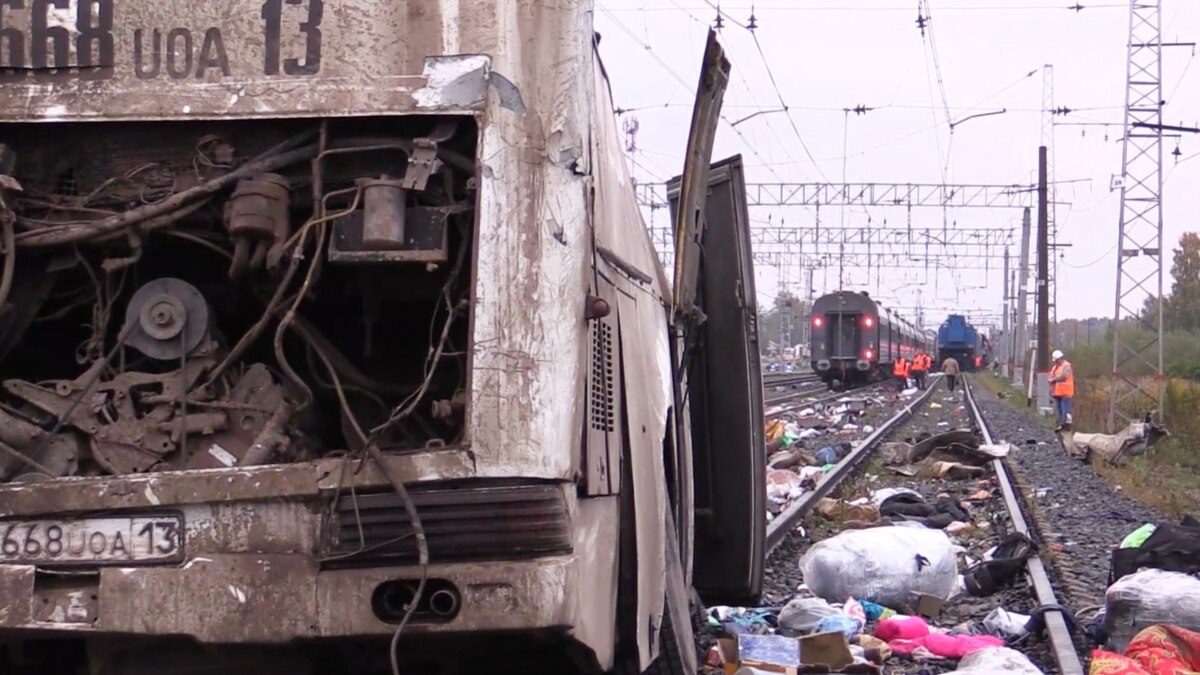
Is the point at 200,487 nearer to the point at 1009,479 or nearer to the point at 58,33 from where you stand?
the point at 58,33

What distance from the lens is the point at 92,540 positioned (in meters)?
3.17

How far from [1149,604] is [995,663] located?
0.98 metres

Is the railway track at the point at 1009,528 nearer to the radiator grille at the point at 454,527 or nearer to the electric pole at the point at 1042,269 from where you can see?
the radiator grille at the point at 454,527

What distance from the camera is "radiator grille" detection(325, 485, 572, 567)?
3123 millimetres

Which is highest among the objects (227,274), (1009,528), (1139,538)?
(227,274)

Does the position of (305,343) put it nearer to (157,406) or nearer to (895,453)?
(157,406)

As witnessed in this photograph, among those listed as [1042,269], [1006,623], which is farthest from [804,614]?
[1042,269]

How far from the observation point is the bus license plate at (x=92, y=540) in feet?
10.4

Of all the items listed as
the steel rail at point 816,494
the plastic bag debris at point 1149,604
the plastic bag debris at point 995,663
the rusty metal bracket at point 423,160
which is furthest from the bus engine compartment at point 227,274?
the steel rail at point 816,494

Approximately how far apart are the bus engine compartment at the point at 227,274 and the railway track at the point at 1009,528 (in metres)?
3.78

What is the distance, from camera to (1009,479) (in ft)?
52.4

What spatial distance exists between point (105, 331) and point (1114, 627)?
5007 mm

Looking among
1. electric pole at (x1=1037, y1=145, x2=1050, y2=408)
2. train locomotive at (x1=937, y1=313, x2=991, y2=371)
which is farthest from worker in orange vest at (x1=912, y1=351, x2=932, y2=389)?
train locomotive at (x1=937, y1=313, x2=991, y2=371)

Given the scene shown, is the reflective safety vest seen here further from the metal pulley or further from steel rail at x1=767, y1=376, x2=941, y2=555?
the metal pulley
